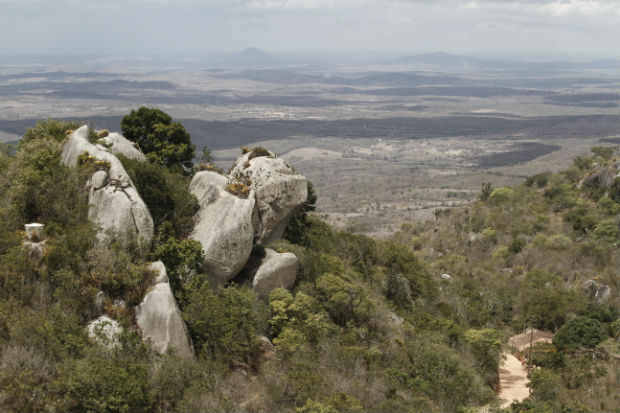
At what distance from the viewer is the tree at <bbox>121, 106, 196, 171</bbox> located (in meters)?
32.2

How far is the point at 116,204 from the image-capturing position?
21.9 meters

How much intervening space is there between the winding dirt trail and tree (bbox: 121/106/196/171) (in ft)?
76.6

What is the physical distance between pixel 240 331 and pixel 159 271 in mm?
4164

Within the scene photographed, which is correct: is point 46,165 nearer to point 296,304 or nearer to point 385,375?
point 296,304

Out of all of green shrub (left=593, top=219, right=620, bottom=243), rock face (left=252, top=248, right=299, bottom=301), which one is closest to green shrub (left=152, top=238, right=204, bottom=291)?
rock face (left=252, top=248, right=299, bottom=301)

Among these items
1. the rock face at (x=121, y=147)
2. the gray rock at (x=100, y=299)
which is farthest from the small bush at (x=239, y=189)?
the gray rock at (x=100, y=299)

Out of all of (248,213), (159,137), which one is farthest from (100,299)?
(159,137)

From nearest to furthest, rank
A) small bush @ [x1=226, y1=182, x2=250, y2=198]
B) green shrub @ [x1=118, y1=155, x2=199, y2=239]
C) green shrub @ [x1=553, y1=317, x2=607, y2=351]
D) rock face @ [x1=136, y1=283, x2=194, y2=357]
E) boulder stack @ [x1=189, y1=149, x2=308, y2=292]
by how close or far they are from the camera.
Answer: rock face @ [x1=136, y1=283, x2=194, y2=357] → boulder stack @ [x1=189, y1=149, x2=308, y2=292] → green shrub @ [x1=118, y1=155, x2=199, y2=239] → small bush @ [x1=226, y1=182, x2=250, y2=198] → green shrub @ [x1=553, y1=317, x2=607, y2=351]

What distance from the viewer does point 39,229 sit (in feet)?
68.3

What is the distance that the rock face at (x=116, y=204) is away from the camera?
70.5ft

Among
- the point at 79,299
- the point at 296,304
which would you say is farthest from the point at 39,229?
the point at 296,304

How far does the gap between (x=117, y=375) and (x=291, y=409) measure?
227 inches

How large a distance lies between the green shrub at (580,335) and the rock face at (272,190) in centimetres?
1876

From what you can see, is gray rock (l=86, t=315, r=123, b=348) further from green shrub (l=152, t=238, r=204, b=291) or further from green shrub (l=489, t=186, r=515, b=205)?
green shrub (l=489, t=186, r=515, b=205)
